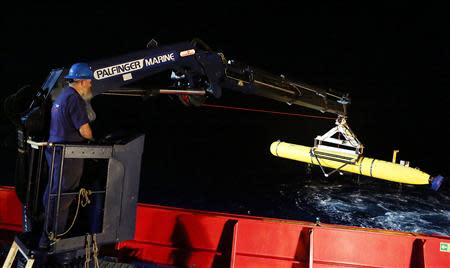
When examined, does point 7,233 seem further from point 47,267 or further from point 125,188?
point 125,188

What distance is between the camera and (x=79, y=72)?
350 centimetres

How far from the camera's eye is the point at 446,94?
92.3 m

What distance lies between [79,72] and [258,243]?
339 cm

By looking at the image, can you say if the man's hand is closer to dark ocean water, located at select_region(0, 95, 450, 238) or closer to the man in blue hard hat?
the man in blue hard hat

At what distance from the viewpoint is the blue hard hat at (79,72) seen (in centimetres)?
348

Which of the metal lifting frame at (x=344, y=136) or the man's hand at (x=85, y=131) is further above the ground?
the metal lifting frame at (x=344, y=136)

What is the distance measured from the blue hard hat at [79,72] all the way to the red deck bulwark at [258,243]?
8.82ft

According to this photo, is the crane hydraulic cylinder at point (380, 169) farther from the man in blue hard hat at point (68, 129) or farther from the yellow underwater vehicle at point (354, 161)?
the man in blue hard hat at point (68, 129)

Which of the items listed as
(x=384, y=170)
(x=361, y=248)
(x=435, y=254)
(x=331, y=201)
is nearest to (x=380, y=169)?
(x=384, y=170)

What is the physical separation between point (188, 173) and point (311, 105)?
10.7 m

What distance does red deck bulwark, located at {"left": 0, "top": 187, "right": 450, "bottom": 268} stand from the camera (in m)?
5.13

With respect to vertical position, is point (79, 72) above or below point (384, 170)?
above

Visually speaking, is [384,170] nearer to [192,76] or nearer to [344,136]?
[344,136]

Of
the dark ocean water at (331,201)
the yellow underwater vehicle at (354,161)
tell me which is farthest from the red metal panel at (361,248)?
the dark ocean water at (331,201)
